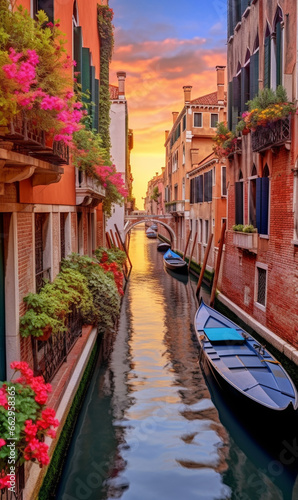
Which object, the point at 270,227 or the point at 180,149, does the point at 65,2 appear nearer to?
the point at 270,227

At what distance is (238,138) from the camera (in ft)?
36.8

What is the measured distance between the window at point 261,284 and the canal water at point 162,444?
1.83m

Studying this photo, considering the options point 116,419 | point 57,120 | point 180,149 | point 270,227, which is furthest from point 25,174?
point 180,149

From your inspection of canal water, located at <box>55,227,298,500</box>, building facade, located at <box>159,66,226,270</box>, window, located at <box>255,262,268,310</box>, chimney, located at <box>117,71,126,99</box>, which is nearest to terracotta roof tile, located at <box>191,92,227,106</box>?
building facade, located at <box>159,66,226,270</box>

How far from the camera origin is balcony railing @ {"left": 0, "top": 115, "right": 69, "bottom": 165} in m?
3.52

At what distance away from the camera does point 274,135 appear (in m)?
7.93

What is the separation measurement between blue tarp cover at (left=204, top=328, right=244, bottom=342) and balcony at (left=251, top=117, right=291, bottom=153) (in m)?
3.27

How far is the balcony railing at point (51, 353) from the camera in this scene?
17.4 ft

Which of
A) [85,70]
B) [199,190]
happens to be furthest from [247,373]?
[199,190]

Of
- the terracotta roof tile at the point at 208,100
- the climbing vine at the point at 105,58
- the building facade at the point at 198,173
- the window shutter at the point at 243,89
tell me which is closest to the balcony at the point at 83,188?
the climbing vine at the point at 105,58

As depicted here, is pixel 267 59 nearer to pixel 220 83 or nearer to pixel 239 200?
pixel 239 200

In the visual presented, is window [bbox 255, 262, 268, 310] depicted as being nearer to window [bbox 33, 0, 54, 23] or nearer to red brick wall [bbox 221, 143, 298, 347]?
red brick wall [bbox 221, 143, 298, 347]

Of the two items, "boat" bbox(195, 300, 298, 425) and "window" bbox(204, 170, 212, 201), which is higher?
"window" bbox(204, 170, 212, 201)

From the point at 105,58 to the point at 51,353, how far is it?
10.1 metres
